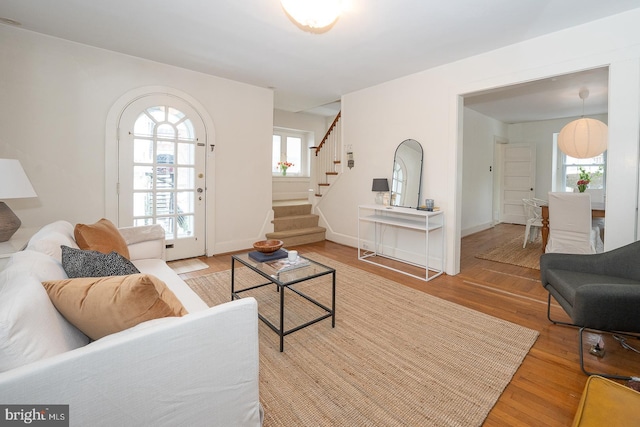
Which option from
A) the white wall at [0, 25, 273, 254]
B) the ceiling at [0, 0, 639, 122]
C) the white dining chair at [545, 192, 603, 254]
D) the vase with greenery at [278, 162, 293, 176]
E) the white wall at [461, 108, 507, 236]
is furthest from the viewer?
the vase with greenery at [278, 162, 293, 176]

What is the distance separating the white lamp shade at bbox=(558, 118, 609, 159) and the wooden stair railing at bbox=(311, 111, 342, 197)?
3.44 meters

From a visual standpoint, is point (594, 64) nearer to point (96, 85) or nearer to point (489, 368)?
point (489, 368)

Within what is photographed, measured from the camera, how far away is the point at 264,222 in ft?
16.6

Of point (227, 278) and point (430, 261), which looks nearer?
point (227, 278)

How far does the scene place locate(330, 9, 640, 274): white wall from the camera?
2.54m

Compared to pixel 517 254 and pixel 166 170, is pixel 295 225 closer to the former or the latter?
pixel 166 170

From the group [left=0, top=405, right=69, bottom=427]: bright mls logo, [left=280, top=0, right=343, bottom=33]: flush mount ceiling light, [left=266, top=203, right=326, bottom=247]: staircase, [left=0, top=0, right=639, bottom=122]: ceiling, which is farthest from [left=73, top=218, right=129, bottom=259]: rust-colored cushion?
[left=266, top=203, right=326, bottom=247]: staircase

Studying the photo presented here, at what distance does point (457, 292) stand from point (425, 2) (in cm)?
275

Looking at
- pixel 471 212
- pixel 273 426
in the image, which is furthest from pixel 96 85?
pixel 471 212

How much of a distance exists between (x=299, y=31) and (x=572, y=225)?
3.96 m

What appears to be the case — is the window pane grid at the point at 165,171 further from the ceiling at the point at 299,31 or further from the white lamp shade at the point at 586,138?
the white lamp shade at the point at 586,138

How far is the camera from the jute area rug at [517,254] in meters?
4.27

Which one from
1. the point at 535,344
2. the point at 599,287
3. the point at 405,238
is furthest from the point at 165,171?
the point at 599,287

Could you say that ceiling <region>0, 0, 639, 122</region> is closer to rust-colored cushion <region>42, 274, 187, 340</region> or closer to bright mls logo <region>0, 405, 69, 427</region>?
rust-colored cushion <region>42, 274, 187, 340</region>
